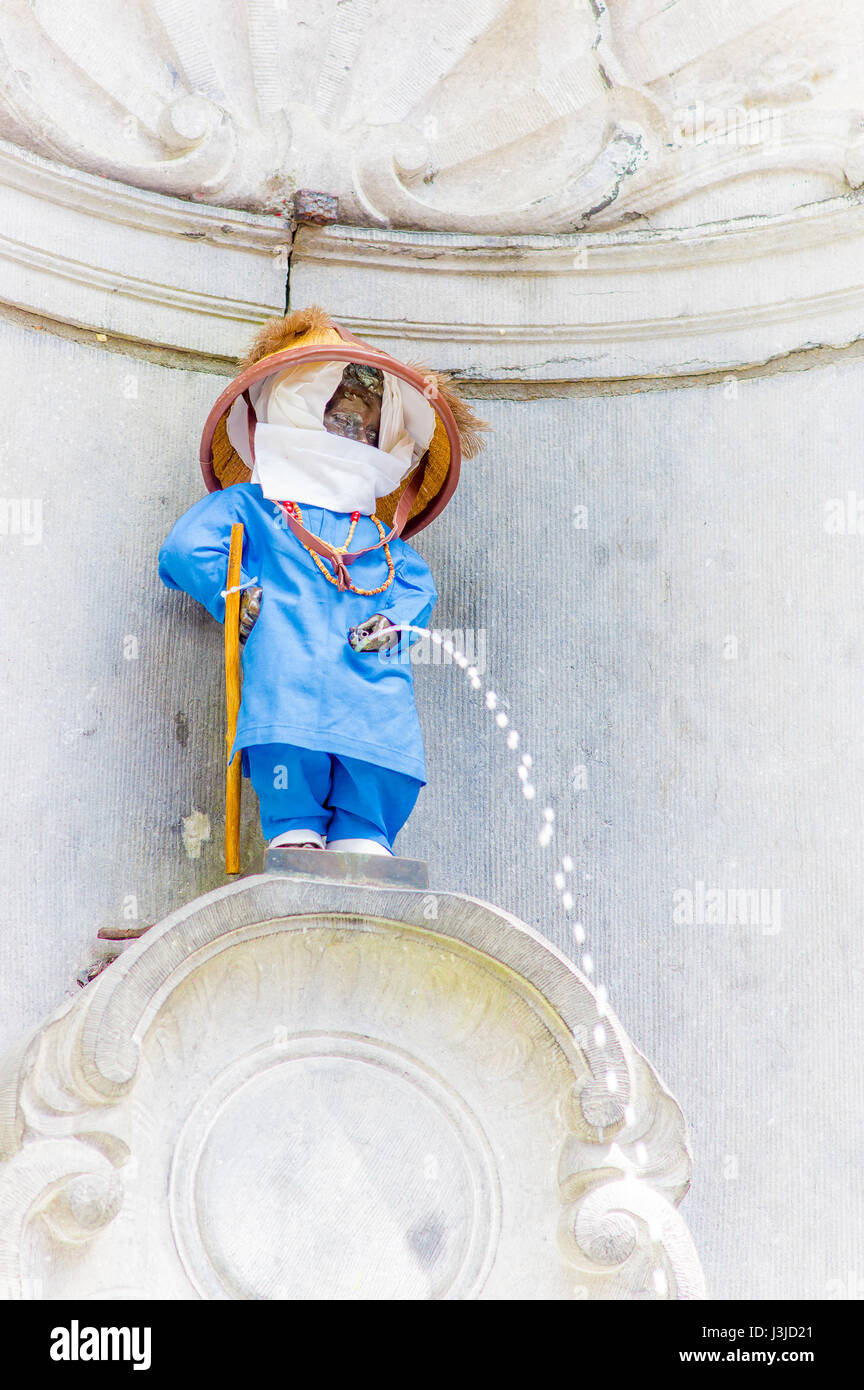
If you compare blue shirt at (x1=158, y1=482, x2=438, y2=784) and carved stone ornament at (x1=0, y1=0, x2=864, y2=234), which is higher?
carved stone ornament at (x1=0, y1=0, x2=864, y2=234)

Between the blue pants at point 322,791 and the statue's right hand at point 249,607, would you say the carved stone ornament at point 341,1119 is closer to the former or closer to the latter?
the blue pants at point 322,791

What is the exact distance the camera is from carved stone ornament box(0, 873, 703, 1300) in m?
2.40

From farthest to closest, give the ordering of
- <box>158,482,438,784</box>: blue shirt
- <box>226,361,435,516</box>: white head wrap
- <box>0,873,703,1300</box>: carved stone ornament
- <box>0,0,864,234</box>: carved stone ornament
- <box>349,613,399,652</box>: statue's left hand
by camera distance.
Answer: <box>0,0,864,234</box>: carved stone ornament < <box>226,361,435,516</box>: white head wrap < <box>349,613,399,652</box>: statue's left hand < <box>158,482,438,784</box>: blue shirt < <box>0,873,703,1300</box>: carved stone ornament

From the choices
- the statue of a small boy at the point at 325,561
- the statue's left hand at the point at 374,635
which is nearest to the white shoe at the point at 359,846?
the statue of a small boy at the point at 325,561

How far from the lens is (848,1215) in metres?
3.00

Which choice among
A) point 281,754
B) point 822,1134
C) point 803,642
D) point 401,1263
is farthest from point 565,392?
point 401,1263

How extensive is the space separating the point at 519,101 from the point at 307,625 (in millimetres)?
1562

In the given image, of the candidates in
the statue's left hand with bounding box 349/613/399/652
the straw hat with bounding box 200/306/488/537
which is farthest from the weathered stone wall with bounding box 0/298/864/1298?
the statue's left hand with bounding box 349/613/399/652

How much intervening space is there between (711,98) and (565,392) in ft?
2.58

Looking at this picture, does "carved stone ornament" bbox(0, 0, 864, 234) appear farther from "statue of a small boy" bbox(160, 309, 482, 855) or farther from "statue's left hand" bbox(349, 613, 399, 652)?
"statue's left hand" bbox(349, 613, 399, 652)

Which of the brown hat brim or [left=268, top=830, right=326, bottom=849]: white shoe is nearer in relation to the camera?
[left=268, top=830, right=326, bottom=849]: white shoe

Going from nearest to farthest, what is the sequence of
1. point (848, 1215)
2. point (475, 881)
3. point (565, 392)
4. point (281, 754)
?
1. point (281, 754)
2. point (848, 1215)
3. point (475, 881)
4. point (565, 392)

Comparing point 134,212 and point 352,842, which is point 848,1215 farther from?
point 134,212

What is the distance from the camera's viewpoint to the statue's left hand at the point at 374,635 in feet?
9.59
